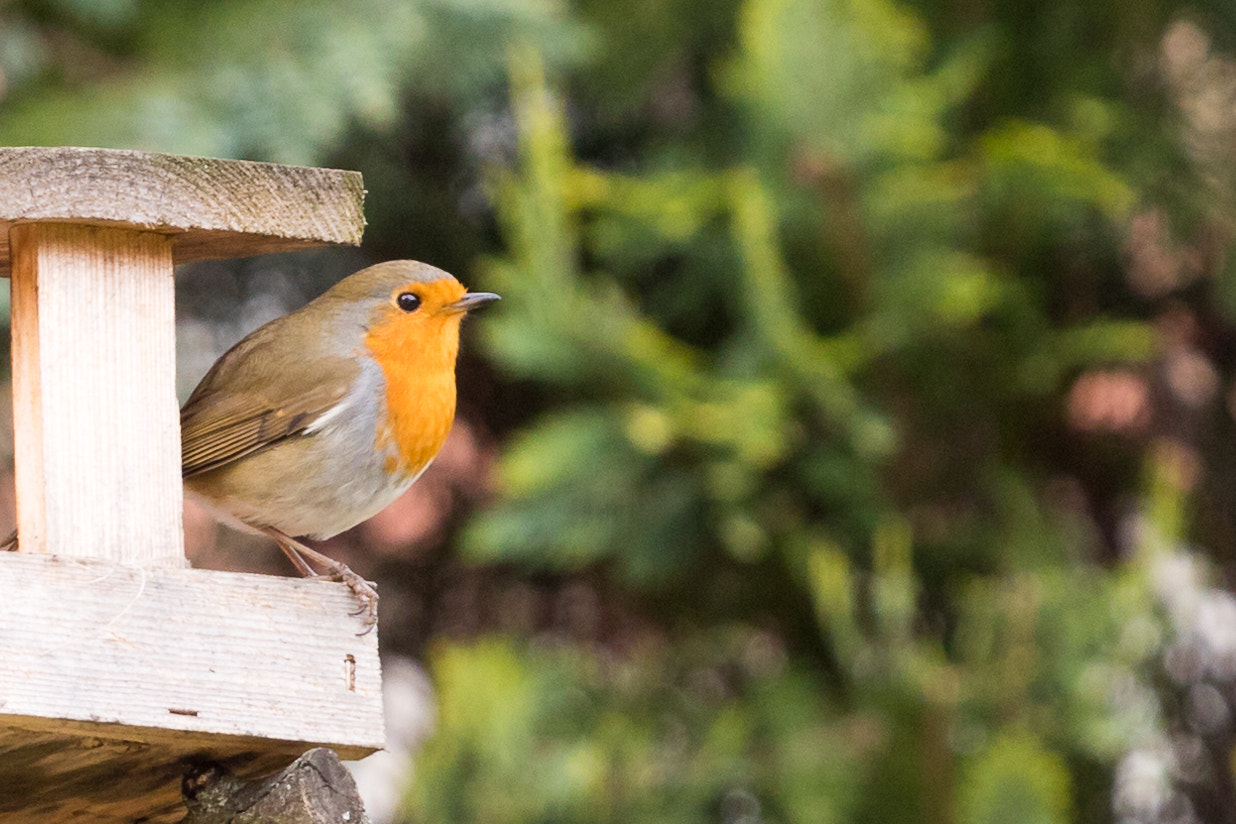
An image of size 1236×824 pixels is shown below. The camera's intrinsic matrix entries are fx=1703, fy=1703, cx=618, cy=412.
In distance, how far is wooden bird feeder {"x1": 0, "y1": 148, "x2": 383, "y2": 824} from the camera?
6.79 feet

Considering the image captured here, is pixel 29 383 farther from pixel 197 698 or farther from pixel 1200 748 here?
pixel 1200 748

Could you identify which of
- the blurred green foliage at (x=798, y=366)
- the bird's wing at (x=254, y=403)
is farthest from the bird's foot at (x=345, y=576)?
the blurred green foliage at (x=798, y=366)

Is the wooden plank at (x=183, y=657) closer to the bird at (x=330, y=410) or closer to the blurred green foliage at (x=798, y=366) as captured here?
the bird at (x=330, y=410)

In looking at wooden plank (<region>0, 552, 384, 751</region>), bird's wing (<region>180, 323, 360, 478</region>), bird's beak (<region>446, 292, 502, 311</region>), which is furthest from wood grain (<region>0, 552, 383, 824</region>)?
bird's beak (<region>446, 292, 502, 311</region>)

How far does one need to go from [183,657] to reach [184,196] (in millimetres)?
598

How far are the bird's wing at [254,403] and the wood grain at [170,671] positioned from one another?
583 millimetres

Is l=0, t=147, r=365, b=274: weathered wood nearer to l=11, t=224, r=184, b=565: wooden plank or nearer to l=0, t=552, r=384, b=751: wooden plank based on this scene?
l=11, t=224, r=184, b=565: wooden plank

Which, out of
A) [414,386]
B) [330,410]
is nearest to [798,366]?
[414,386]

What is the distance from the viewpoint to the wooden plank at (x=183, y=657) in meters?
2.03

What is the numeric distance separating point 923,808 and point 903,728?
234 mm

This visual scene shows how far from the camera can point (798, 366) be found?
4.54 meters

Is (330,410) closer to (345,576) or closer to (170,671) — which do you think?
(345,576)

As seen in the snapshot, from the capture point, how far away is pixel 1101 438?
552 centimetres

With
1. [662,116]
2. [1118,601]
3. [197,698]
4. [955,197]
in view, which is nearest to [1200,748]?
[1118,601]
